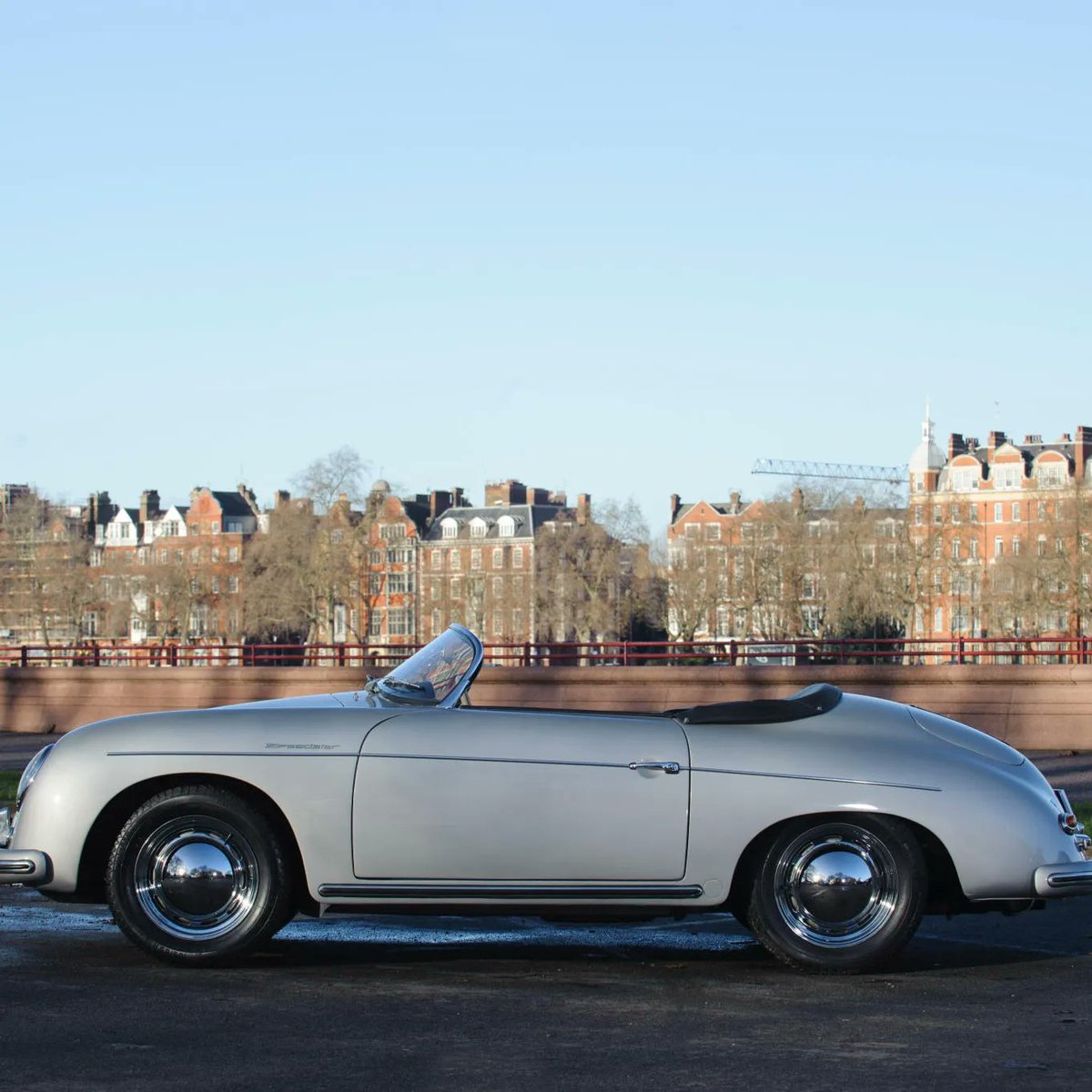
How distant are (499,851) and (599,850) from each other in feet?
1.17

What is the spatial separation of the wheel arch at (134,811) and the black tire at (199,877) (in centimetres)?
4

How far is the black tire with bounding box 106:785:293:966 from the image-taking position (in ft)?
20.9

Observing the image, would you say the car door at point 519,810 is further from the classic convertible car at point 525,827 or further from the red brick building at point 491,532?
the red brick building at point 491,532

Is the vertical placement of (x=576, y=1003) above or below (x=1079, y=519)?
below

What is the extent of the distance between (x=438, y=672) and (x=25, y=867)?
5.51 feet

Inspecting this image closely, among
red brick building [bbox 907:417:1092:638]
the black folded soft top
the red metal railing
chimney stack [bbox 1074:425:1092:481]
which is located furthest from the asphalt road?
chimney stack [bbox 1074:425:1092:481]

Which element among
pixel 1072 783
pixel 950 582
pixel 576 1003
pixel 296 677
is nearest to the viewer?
pixel 576 1003

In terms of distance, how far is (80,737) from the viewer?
21.5 ft

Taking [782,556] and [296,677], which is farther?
[782,556]

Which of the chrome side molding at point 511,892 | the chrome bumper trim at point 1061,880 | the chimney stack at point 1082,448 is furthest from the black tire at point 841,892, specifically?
the chimney stack at point 1082,448

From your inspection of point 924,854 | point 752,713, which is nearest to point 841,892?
point 924,854

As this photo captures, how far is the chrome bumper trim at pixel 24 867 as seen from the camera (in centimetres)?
637

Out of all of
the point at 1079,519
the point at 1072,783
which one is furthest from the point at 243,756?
the point at 1079,519

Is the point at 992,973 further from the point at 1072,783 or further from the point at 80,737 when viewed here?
the point at 1072,783
